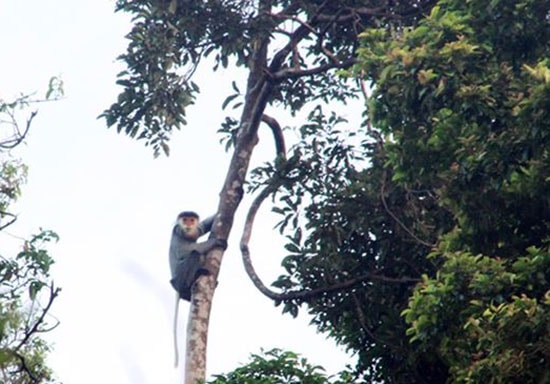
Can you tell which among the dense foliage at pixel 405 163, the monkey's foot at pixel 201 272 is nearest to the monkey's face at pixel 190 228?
the dense foliage at pixel 405 163

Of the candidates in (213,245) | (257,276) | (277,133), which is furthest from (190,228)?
(213,245)

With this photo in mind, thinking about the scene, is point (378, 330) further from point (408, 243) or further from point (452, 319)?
point (452, 319)

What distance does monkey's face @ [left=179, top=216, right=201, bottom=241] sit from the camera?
11.5 m

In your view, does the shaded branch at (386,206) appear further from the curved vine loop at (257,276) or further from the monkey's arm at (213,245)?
the monkey's arm at (213,245)

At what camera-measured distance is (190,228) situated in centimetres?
1158

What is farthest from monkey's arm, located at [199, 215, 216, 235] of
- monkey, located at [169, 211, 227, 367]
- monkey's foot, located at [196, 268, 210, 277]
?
monkey's foot, located at [196, 268, 210, 277]

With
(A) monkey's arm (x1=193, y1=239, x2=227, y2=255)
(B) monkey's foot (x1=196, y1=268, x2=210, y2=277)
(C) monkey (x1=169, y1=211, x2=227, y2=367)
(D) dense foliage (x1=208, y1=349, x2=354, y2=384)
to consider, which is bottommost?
(D) dense foliage (x1=208, y1=349, x2=354, y2=384)

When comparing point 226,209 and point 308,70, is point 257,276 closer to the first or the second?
point 226,209

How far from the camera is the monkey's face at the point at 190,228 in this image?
37.8ft

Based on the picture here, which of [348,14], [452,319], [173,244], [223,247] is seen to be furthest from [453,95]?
[173,244]

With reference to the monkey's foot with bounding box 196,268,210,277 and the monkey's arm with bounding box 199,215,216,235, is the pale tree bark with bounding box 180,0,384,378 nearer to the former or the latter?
the monkey's foot with bounding box 196,268,210,277

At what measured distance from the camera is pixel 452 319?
6.13 metres

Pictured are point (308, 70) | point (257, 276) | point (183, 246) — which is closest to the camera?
point (257, 276)

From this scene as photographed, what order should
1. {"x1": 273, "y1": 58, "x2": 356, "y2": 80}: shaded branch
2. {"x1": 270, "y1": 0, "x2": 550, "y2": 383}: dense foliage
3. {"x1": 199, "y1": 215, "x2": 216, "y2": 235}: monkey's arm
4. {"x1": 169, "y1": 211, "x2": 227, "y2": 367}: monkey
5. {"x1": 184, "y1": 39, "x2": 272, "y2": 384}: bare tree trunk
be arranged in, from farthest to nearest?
1. {"x1": 199, "y1": 215, "x2": 216, "y2": 235}: monkey's arm
2. {"x1": 169, "y1": 211, "x2": 227, "y2": 367}: monkey
3. {"x1": 273, "y1": 58, "x2": 356, "y2": 80}: shaded branch
4. {"x1": 184, "y1": 39, "x2": 272, "y2": 384}: bare tree trunk
5. {"x1": 270, "y1": 0, "x2": 550, "y2": 383}: dense foliage
